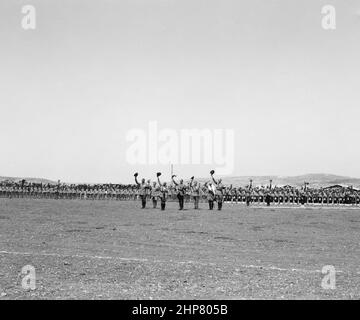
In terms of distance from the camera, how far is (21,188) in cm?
6016

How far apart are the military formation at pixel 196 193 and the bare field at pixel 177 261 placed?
1334 centimetres

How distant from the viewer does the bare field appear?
27.6 ft

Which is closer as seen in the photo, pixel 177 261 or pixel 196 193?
pixel 177 261

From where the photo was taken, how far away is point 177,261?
11195mm

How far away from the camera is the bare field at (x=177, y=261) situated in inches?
332

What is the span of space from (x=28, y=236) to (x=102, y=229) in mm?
3030

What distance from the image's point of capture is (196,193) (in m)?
33.3

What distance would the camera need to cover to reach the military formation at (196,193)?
31922mm

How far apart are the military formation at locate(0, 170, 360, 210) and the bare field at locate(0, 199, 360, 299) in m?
13.3

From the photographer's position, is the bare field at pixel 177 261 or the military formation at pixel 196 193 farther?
the military formation at pixel 196 193

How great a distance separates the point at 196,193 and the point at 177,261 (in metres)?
22.1

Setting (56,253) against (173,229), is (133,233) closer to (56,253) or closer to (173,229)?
(173,229)
